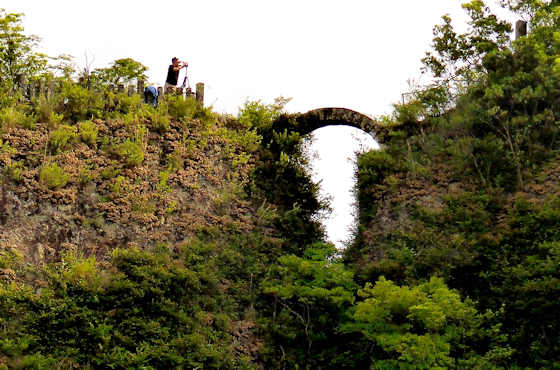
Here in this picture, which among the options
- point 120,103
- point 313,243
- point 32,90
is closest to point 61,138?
point 32,90

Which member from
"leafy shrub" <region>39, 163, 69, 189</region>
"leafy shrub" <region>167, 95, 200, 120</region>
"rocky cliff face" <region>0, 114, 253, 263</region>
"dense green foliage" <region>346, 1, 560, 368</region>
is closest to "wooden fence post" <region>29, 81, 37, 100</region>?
"rocky cliff face" <region>0, 114, 253, 263</region>

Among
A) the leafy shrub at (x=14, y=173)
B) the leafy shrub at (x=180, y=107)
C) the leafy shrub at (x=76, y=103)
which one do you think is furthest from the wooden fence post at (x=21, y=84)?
the leafy shrub at (x=180, y=107)

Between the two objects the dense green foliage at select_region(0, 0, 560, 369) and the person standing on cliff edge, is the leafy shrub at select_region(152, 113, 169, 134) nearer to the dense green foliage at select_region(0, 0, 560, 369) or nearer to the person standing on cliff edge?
the dense green foliage at select_region(0, 0, 560, 369)

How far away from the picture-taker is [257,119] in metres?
24.5

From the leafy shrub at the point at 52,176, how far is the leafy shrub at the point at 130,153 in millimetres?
2005

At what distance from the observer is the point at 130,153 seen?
69.4 ft

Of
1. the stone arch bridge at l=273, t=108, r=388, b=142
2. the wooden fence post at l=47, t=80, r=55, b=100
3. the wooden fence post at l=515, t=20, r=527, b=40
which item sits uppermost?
the wooden fence post at l=515, t=20, r=527, b=40

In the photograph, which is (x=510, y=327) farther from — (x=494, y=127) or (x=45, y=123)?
(x=45, y=123)

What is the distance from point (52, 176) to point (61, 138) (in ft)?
4.62

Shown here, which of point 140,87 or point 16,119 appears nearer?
point 16,119

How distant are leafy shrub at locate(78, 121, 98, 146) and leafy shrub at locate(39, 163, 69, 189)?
5.06 feet

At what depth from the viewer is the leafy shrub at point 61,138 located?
19953 millimetres

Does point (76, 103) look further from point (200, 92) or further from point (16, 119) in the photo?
point (200, 92)

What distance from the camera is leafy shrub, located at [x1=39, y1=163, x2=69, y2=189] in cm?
1911
